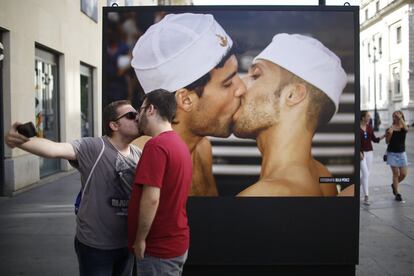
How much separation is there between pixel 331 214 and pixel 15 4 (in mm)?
8751

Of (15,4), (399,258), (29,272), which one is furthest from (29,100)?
(399,258)

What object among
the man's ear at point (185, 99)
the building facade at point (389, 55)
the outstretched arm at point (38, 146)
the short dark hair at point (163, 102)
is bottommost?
the outstretched arm at point (38, 146)

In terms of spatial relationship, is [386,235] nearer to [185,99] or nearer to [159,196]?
[185,99]

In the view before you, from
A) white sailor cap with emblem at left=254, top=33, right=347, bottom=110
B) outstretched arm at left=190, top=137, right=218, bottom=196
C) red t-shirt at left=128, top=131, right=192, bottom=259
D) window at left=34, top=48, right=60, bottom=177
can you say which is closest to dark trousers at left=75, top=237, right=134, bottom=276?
red t-shirt at left=128, top=131, right=192, bottom=259

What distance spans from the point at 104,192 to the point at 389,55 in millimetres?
63470

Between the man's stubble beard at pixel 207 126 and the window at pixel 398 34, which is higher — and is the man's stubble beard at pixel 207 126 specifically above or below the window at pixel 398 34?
below

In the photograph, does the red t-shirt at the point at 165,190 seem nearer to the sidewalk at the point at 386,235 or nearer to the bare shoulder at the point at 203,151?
the bare shoulder at the point at 203,151

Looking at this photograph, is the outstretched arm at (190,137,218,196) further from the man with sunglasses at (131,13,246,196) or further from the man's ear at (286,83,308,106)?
the man's ear at (286,83,308,106)

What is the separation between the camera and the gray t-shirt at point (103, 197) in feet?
9.62

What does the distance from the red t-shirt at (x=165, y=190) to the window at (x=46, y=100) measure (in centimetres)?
967

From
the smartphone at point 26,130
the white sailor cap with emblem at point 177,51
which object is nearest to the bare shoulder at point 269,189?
the white sailor cap with emblem at point 177,51

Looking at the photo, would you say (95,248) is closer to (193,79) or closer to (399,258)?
(193,79)

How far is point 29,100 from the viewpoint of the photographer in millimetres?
11109

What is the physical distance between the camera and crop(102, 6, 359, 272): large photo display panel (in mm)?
4047
